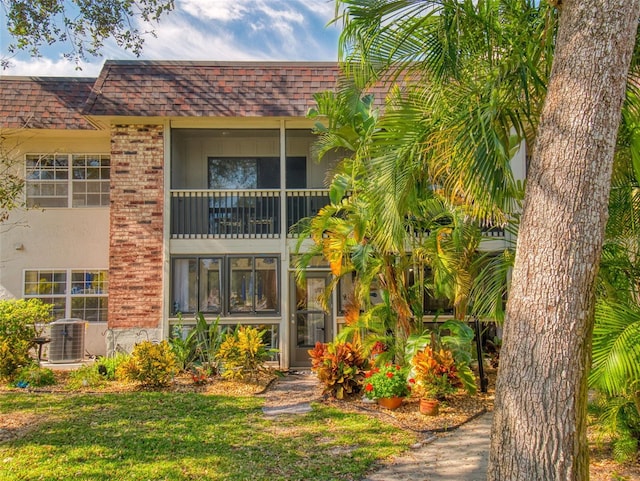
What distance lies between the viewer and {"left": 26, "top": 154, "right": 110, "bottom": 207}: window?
13.7 metres

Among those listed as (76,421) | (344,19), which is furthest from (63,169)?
(344,19)

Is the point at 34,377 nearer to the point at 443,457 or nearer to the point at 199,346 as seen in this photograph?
the point at 199,346

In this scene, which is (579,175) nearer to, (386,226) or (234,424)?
(386,226)

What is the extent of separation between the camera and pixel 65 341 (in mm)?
11969

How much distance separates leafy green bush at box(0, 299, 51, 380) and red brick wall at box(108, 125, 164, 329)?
1614 millimetres

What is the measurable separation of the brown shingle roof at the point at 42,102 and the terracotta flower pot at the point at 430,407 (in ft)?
32.4

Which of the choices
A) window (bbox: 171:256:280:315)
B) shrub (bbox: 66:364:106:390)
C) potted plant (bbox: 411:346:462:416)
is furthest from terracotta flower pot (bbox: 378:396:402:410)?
shrub (bbox: 66:364:106:390)

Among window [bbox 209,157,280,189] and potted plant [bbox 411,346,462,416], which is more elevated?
window [bbox 209,157,280,189]

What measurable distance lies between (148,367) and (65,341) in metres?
3.60

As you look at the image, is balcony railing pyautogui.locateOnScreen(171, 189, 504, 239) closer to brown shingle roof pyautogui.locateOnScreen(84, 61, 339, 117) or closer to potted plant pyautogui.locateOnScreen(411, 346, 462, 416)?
brown shingle roof pyautogui.locateOnScreen(84, 61, 339, 117)

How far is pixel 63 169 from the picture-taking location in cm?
1384

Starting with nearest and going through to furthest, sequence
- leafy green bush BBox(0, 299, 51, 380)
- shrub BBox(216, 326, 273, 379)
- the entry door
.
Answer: leafy green bush BBox(0, 299, 51, 380), shrub BBox(216, 326, 273, 379), the entry door

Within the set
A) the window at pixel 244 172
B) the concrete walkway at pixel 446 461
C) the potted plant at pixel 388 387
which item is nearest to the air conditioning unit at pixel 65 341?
the window at pixel 244 172

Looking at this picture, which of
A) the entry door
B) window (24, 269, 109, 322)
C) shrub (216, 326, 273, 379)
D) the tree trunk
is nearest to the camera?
the tree trunk
